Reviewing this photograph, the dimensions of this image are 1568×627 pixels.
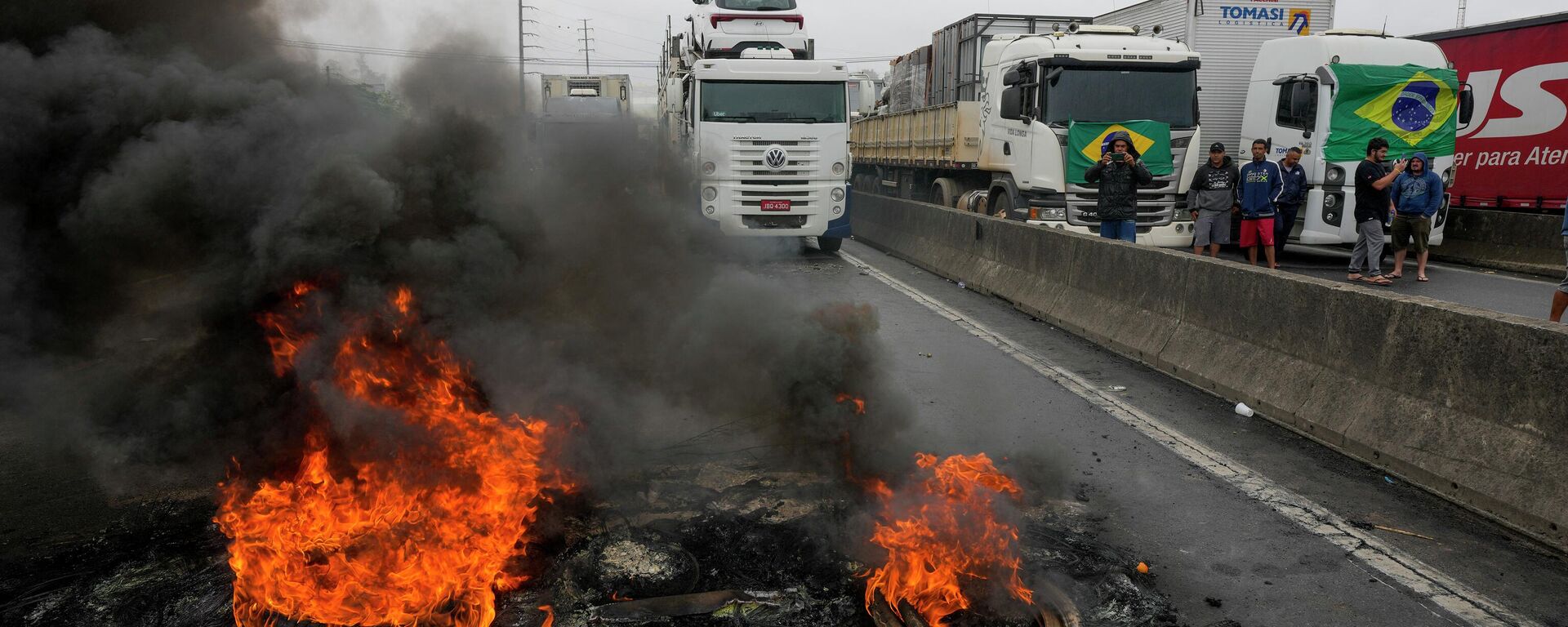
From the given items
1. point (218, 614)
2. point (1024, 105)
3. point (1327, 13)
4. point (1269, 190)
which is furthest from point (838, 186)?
point (218, 614)

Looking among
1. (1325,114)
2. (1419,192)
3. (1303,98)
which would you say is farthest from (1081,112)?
(1419,192)

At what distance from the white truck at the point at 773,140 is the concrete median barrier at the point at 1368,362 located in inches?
225

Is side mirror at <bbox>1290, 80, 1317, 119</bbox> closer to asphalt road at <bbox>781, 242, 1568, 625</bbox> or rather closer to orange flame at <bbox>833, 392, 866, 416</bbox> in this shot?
asphalt road at <bbox>781, 242, 1568, 625</bbox>

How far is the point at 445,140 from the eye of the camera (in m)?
4.77

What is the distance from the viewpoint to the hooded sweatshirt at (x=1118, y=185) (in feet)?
37.2

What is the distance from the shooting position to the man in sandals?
472 inches

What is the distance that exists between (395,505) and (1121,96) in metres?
12.3

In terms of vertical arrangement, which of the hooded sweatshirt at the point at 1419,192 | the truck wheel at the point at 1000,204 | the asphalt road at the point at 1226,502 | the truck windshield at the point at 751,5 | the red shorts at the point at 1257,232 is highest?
the truck windshield at the point at 751,5

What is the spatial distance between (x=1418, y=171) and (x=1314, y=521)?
9525 millimetres

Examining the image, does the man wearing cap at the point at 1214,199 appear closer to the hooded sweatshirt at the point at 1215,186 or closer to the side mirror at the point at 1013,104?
the hooded sweatshirt at the point at 1215,186

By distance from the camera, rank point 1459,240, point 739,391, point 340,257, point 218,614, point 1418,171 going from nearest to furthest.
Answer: point 218,614
point 340,257
point 739,391
point 1418,171
point 1459,240

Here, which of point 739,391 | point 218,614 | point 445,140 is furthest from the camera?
point 739,391

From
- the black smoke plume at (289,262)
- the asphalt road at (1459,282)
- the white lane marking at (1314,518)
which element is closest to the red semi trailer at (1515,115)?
the asphalt road at (1459,282)

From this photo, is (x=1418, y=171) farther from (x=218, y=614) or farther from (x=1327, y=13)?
(x=218, y=614)
